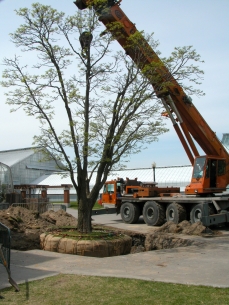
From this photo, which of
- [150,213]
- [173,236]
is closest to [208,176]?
[150,213]

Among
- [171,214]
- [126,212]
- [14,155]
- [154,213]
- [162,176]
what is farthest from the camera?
[14,155]

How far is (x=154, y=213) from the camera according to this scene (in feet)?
69.3

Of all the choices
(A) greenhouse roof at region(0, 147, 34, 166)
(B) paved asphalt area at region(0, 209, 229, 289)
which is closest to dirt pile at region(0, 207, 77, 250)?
(B) paved asphalt area at region(0, 209, 229, 289)

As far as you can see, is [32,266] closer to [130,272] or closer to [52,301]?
[130,272]

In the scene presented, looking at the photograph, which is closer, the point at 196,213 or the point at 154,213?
the point at 196,213

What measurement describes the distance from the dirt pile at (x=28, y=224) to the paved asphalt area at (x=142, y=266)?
2.70m

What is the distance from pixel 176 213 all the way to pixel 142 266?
10.2m

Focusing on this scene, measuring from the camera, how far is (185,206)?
20328 mm

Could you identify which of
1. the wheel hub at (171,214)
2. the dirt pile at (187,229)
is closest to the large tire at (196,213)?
the dirt pile at (187,229)

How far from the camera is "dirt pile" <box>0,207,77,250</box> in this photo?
14.4m

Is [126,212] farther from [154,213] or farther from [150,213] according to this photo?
[154,213]

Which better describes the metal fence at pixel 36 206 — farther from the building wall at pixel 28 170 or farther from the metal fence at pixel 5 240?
the building wall at pixel 28 170

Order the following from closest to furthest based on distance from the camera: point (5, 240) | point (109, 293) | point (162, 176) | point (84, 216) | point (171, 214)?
point (109, 293)
point (5, 240)
point (84, 216)
point (171, 214)
point (162, 176)

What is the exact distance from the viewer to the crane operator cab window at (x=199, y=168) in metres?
19.9
